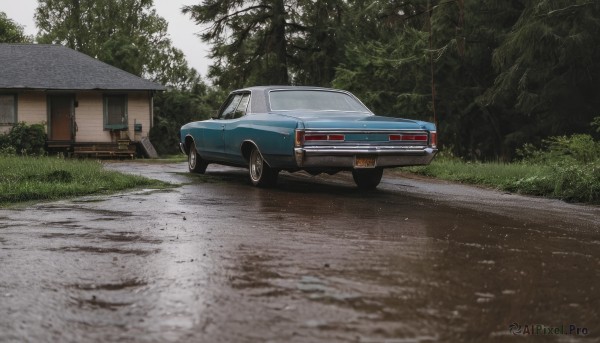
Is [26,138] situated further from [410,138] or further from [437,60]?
[410,138]

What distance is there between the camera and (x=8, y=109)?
93.5ft

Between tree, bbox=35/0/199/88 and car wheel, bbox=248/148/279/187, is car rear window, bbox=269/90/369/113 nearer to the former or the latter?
car wheel, bbox=248/148/279/187

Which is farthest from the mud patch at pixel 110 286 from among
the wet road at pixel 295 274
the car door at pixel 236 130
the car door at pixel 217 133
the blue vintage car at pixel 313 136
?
the car door at pixel 217 133

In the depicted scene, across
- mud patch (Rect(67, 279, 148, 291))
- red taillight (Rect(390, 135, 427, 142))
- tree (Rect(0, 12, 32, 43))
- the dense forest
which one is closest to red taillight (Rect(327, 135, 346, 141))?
red taillight (Rect(390, 135, 427, 142))

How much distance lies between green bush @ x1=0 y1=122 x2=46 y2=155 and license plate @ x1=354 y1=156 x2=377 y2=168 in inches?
748

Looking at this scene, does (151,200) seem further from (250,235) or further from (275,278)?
(275,278)

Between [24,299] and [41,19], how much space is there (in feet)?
190

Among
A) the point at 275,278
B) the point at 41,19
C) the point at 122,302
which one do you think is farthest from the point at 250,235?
the point at 41,19

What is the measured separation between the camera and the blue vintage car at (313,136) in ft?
32.0

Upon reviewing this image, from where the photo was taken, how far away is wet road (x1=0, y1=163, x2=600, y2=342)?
350 cm

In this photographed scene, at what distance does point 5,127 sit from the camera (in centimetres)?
2838

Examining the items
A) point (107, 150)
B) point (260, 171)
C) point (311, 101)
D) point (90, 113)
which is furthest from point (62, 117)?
point (260, 171)

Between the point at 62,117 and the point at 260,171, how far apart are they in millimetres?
20845

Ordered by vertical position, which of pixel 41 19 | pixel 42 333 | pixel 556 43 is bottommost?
pixel 42 333
